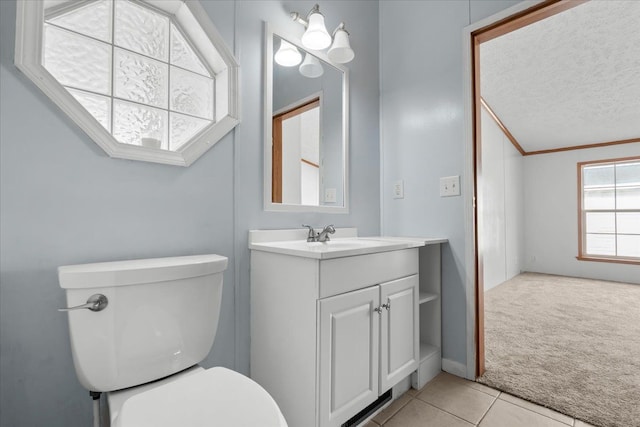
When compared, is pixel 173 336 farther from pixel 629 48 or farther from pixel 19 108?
pixel 629 48

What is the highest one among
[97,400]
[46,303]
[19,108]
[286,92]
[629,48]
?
[629,48]

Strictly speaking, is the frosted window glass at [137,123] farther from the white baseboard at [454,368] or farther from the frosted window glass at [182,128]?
the white baseboard at [454,368]

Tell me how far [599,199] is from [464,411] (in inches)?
206

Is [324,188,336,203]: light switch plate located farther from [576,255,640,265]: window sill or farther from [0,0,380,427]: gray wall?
[576,255,640,265]: window sill

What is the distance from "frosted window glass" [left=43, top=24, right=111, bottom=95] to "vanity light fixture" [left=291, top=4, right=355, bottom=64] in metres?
0.92

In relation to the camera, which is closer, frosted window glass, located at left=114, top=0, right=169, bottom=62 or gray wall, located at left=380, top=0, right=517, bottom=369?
frosted window glass, located at left=114, top=0, right=169, bottom=62

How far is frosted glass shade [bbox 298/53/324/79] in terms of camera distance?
1691 mm

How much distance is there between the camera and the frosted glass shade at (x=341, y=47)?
163cm

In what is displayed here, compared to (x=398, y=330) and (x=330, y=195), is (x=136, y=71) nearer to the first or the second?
(x=330, y=195)

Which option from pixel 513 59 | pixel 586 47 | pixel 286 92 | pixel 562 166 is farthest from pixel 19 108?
pixel 562 166

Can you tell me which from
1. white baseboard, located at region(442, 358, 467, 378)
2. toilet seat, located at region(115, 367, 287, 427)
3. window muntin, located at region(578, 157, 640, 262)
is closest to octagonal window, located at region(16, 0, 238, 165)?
toilet seat, located at region(115, 367, 287, 427)

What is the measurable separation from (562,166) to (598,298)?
2.52m

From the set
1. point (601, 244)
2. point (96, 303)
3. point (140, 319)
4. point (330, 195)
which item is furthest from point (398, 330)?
point (601, 244)

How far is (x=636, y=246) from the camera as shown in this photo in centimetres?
448
